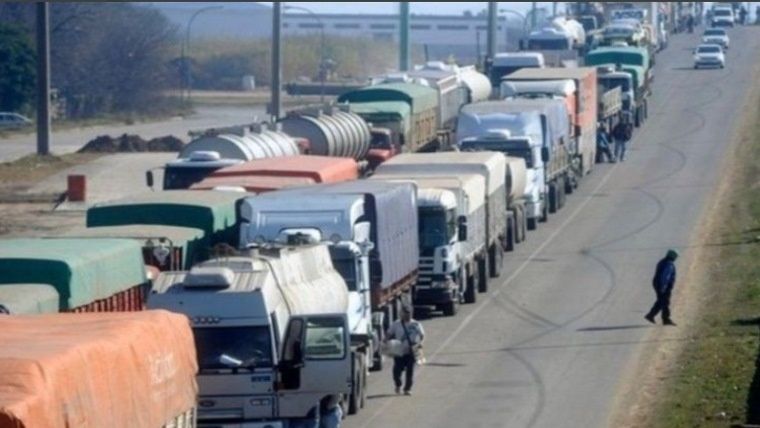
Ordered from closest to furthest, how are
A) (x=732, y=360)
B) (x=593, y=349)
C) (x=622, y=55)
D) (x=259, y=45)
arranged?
1. (x=732, y=360)
2. (x=593, y=349)
3. (x=622, y=55)
4. (x=259, y=45)

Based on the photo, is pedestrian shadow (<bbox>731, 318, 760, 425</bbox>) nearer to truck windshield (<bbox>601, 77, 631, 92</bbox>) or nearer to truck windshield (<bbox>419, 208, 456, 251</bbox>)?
truck windshield (<bbox>419, 208, 456, 251</bbox>)

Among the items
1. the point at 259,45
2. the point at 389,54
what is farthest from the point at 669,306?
the point at 389,54

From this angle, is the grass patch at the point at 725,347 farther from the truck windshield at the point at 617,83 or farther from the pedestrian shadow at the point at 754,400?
the truck windshield at the point at 617,83

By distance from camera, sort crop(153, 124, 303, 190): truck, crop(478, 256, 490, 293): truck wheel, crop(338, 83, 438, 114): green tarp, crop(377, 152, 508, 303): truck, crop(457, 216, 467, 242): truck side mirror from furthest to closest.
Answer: crop(338, 83, 438, 114): green tarp → crop(153, 124, 303, 190): truck → crop(478, 256, 490, 293): truck wheel → crop(377, 152, 508, 303): truck → crop(457, 216, 467, 242): truck side mirror

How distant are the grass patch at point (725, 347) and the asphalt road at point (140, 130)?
33.3 meters

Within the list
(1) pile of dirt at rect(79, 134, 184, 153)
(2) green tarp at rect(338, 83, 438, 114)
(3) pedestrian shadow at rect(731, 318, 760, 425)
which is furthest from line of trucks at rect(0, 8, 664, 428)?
(1) pile of dirt at rect(79, 134, 184, 153)

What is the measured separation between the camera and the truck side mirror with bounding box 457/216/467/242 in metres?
35.3

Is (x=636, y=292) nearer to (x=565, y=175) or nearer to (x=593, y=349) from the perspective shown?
(x=593, y=349)

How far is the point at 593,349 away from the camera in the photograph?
102 feet

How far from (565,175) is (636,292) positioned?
16.3 meters

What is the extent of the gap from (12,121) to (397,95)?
126ft

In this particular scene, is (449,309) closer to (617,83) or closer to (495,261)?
(495,261)

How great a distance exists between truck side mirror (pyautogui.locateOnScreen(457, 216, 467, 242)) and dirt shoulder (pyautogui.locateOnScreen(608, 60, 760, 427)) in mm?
4232

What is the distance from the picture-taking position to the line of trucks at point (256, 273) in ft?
57.9
